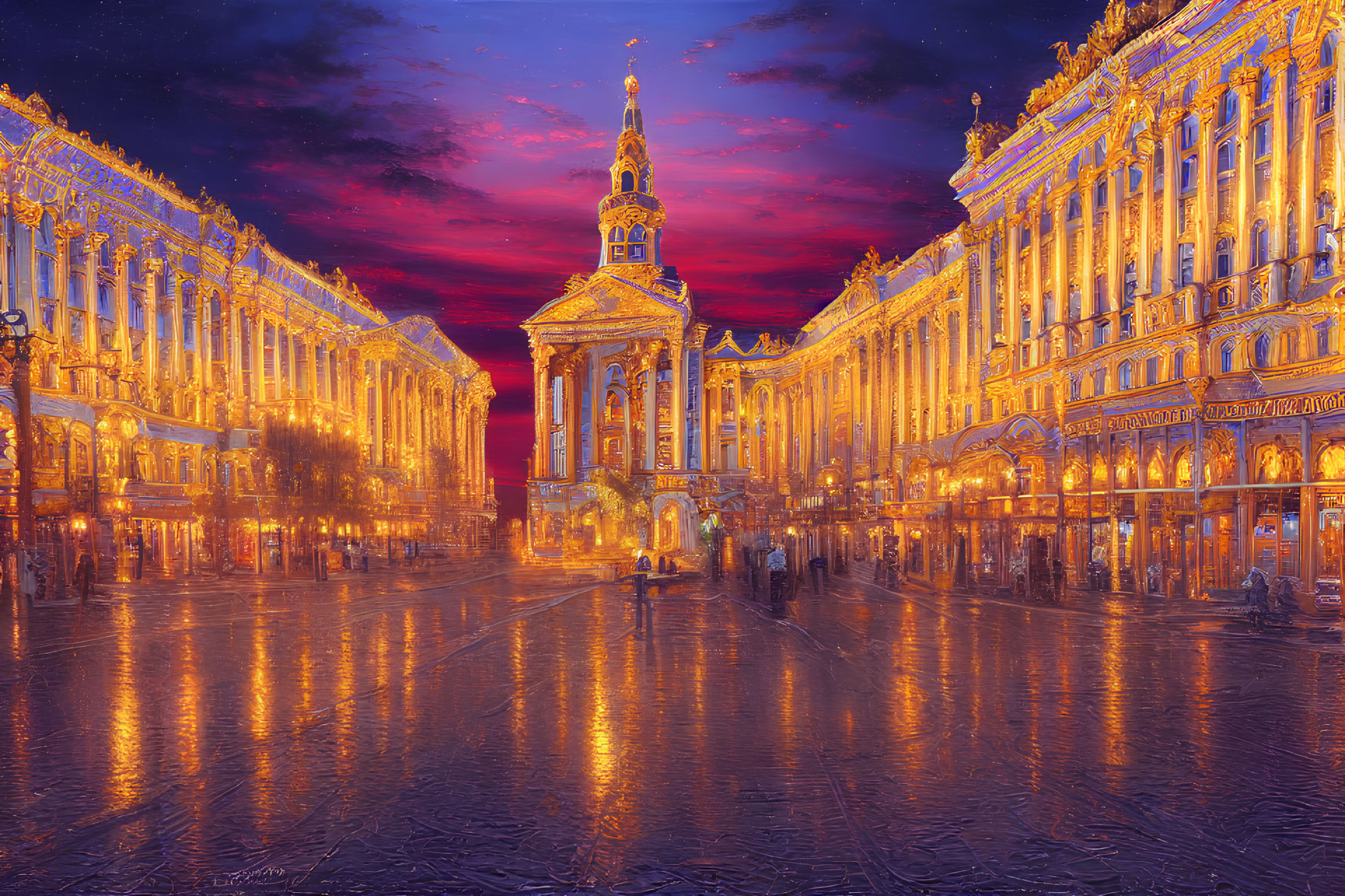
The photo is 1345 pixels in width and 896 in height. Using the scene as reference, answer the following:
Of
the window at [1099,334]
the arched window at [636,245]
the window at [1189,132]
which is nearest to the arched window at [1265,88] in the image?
the window at [1189,132]

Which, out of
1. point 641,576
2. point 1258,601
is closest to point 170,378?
point 641,576

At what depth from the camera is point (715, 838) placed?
294 inches

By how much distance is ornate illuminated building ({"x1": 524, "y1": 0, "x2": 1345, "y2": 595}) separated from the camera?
30.1m

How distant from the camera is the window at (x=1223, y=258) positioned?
33938mm

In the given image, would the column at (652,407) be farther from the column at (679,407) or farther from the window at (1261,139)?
the window at (1261,139)

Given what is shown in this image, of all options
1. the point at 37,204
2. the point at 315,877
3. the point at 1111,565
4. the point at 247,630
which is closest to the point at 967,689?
the point at 315,877

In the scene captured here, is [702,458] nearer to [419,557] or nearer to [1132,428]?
[419,557]

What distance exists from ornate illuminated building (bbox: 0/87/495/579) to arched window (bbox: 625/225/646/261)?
89.4 feet

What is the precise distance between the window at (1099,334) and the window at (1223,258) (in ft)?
19.2

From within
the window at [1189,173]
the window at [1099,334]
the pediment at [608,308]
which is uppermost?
the pediment at [608,308]

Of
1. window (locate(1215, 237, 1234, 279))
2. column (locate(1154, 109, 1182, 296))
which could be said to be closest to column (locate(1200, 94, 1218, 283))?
window (locate(1215, 237, 1234, 279))

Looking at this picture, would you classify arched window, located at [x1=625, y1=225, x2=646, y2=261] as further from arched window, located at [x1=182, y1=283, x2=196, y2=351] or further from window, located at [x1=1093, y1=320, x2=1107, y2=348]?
window, located at [x1=1093, y1=320, x2=1107, y2=348]

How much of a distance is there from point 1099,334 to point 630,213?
60.7 m

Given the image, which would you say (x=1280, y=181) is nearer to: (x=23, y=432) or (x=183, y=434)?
(x=23, y=432)
